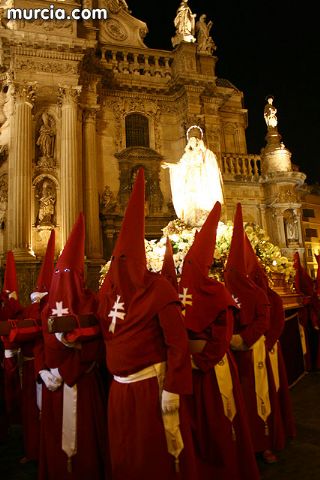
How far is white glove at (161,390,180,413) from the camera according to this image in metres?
2.74

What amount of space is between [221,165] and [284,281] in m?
9.43

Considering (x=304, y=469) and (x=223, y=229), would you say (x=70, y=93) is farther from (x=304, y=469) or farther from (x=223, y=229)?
(x=304, y=469)

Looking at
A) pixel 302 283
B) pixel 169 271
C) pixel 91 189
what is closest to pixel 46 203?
pixel 91 189

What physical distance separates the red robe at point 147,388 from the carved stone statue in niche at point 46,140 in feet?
40.4

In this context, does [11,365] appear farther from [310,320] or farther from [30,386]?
[310,320]

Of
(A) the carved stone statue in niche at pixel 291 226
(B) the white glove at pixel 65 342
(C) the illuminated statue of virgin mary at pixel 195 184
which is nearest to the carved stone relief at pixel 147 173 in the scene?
(C) the illuminated statue of virgin mary at pixel 195 184

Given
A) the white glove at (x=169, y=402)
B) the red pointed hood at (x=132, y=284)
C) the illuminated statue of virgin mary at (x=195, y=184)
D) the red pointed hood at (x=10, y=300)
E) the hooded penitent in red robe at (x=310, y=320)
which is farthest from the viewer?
the illuminated statue of virgin mary at (x=195, y=184)

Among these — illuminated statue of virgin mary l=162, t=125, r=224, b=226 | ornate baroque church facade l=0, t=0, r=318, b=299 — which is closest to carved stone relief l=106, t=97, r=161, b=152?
ornate baroque church facade l=0, t=0, r=318, b=299

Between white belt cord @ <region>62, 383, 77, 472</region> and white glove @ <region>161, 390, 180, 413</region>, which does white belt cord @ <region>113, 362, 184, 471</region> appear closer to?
white glove @ <region>161, 390, 180, 413</region>

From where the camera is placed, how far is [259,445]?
405 cm

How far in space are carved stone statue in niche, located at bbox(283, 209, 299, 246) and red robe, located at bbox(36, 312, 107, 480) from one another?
14151mm

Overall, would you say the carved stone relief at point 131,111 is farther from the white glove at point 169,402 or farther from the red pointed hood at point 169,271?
the white glove at point 169,402

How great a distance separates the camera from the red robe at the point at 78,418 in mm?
3287

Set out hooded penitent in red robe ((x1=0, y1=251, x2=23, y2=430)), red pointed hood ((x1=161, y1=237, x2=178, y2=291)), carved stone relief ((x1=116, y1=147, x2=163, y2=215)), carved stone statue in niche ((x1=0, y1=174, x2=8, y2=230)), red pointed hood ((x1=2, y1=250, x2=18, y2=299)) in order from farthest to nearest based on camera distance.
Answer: carved stone relief ((x1=116, y1=147, x2=163, y2=215)), carved stone statue in niche ((x1=0, y1=174, x2=8, y2=230)), red pointed hood ((x1=2, y1=250, x2=18, y2=299)), hooded penitent in red robe ((x1=0, y1=251, x2=23, y2=430)), red pointed hood ((x1=161, y1=237, x2=178, y2=291))
